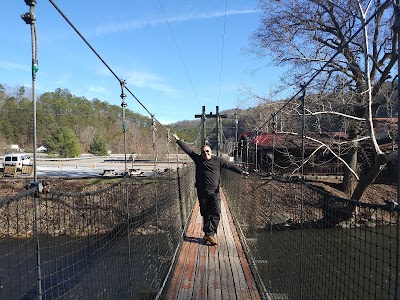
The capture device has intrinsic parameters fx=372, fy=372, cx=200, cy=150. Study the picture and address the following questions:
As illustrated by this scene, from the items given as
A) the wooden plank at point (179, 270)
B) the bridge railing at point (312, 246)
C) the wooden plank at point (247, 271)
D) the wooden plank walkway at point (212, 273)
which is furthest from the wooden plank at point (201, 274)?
the bridge railing at point (312, 246)

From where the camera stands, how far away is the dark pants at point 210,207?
14.2 ft

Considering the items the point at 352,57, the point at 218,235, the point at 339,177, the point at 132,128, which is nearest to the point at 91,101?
the point at 132,128

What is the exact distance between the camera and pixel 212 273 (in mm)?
3566

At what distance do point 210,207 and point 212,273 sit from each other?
973mm

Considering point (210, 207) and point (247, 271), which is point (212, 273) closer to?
point (247, 271)

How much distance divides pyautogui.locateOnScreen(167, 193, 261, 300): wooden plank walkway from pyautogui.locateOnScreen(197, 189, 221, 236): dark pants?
0.27m

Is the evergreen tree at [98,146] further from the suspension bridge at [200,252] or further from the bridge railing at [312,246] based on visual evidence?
the suspension bridge at [200,252]

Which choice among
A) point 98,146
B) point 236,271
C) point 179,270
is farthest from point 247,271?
point 98,146

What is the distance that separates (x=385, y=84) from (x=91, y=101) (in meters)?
51.4

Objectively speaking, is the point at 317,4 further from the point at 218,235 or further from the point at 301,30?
the point at 218,235

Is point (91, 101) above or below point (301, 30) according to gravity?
above

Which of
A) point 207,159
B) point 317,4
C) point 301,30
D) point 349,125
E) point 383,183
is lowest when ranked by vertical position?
point 383,183

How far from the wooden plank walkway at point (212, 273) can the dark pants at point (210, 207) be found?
27cm

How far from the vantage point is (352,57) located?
11.2 m
